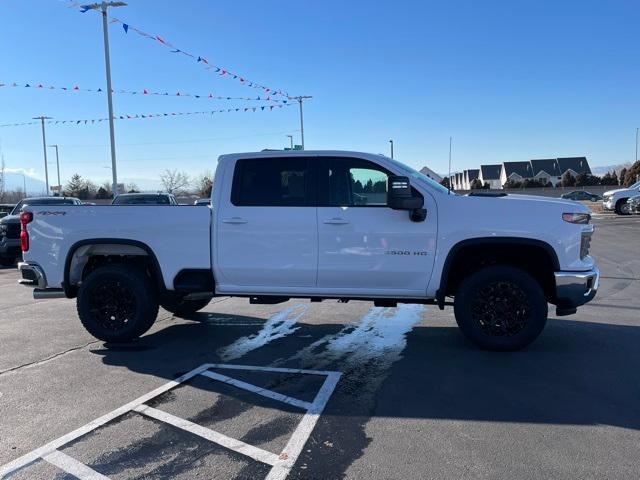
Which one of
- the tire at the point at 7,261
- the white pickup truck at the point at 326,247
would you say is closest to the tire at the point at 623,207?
the white pickup truck at the point at 326,247

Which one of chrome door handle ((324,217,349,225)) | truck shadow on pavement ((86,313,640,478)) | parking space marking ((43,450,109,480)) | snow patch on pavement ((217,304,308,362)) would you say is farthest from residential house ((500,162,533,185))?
parking space marking ((43,450,109,480))

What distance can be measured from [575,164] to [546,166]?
186 inches

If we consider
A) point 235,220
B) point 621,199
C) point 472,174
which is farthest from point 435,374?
A: point 472,174

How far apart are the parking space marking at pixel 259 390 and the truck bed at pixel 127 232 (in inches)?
56.9

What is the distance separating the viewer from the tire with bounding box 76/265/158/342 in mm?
6430

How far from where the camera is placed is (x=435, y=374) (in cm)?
522

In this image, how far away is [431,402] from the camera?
4520mm

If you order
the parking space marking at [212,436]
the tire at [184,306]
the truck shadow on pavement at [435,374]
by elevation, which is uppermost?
the tire at [184,306]

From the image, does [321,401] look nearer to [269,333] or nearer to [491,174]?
[269,333]

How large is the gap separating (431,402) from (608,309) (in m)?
4.75

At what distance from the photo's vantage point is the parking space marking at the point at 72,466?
3392 mm

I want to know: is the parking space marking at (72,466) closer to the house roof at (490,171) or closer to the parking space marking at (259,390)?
the parking space marking at (259,390)

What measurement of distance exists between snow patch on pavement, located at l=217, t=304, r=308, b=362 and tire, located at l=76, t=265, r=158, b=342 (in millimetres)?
1072

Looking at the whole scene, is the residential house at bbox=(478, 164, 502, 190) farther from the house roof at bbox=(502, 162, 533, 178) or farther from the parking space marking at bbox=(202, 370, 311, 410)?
the parking space marking at bbox=(202, 370, 311, 410)
